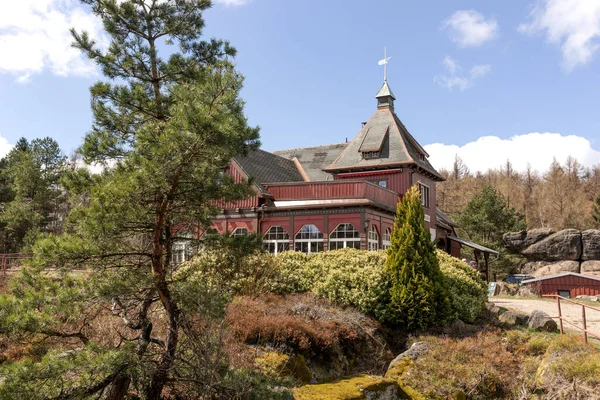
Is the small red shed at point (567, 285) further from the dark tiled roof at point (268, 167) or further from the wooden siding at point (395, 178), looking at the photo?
the dark tiled roof at point (268, 167)

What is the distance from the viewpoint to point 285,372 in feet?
29.1

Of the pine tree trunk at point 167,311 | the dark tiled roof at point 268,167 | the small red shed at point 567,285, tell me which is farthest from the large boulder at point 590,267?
the pine tree trunk at point 167,311

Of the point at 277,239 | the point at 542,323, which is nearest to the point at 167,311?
the point at 542,323

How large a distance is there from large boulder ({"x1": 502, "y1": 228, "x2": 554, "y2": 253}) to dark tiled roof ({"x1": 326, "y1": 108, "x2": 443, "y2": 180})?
53.4 feet

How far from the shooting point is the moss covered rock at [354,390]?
23.1 ft

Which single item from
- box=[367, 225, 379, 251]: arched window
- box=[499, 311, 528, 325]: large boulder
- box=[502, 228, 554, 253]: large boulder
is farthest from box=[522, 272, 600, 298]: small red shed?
box=[499, 311, 528, 325]: large boulder

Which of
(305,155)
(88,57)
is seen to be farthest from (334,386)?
(305,155)

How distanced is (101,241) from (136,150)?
1.15 m

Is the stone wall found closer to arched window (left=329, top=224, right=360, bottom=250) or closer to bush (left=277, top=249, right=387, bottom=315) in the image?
arched window (left=329, top=224, right=360, bottom=250)

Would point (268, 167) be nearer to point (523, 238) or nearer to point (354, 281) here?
point (354, 281)

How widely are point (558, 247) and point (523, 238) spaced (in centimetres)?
259

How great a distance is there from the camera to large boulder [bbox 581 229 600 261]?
38.3 meters

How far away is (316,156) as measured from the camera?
97.3 ft

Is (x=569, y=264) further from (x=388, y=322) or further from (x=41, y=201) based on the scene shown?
(x=41, y=201)
